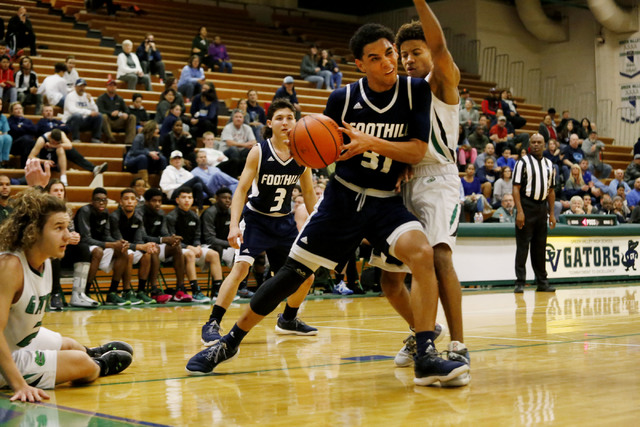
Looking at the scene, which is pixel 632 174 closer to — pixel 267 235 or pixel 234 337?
pixel 267 235

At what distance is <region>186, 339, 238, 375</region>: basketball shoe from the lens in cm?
459

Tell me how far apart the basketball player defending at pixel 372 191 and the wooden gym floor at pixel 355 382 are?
0.42 m

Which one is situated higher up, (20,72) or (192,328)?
(20,72)

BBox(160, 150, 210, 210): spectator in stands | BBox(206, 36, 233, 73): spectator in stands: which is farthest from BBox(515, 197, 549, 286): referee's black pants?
BBox(206, 36, 233, 73): spectator in stands

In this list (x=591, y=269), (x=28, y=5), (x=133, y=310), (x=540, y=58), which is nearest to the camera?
(x=133, y=310)

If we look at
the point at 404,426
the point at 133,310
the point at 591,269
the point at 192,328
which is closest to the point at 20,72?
the point at 133,310

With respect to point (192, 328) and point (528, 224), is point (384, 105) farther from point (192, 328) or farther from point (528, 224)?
point (528, 224)

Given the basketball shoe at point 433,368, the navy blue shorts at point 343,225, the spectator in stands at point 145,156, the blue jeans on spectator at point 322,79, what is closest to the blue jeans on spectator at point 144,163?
the spectator in stands at point 145,156

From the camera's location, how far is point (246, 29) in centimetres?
2411

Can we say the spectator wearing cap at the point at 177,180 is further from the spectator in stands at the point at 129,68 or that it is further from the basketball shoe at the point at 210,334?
the basketball shoe at the point at 210,334

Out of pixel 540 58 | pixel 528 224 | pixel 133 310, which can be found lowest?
pixel 133 310

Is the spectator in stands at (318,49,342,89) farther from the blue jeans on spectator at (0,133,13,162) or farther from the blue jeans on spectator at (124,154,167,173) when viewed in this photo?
the blue jeans on spectator at (0,133,13,162)

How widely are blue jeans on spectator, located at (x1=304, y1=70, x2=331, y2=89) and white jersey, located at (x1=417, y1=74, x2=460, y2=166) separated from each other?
1615cm

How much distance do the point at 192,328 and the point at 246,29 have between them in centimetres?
1792
